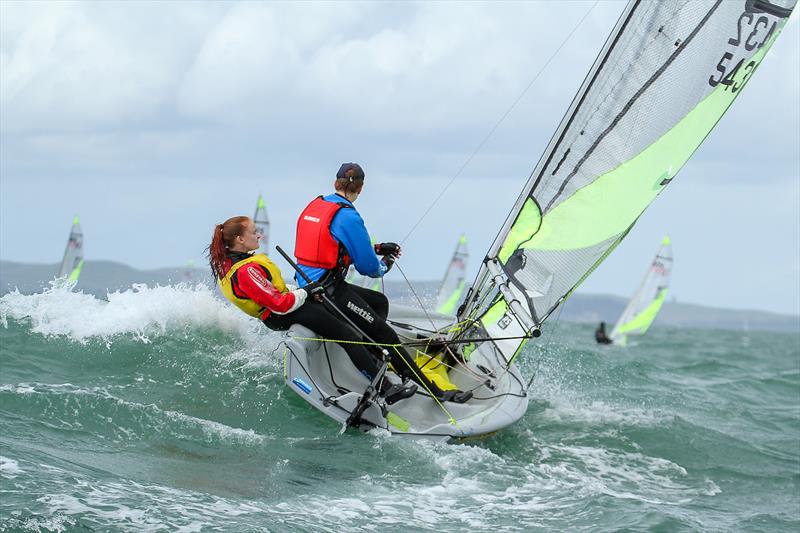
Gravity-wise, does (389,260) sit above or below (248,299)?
above

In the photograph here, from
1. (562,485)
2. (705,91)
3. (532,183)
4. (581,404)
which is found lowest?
(562,485)

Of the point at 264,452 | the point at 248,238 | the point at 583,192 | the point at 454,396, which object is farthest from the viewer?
the point at 583,192

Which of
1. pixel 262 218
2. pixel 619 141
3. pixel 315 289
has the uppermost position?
pixel 262 218

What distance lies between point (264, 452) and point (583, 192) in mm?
2687

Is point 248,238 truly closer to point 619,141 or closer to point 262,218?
point 619,141

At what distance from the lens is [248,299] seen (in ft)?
18.2

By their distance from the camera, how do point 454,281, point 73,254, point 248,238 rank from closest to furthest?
point 248,238 → point 73,254 → point 454,281

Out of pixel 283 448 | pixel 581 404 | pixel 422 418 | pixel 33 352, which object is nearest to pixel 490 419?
pixel 422 418

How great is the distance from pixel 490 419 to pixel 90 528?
270cm

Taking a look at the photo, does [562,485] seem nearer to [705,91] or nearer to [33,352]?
[705,91]

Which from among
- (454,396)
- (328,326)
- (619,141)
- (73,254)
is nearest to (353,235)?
(328,326)

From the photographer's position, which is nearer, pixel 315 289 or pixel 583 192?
pixel 315 289

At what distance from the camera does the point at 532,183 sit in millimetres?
6426

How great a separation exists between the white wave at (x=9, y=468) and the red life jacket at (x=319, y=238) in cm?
204
